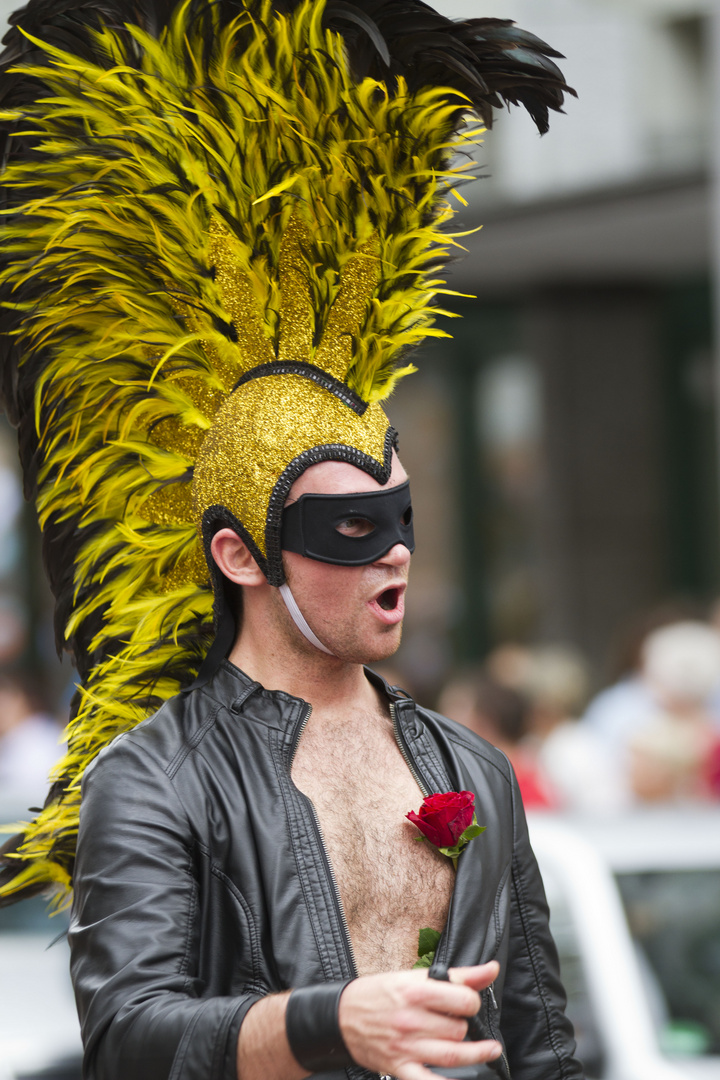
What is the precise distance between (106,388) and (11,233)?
1.01 feet

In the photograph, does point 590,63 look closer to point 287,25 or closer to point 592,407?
point 592,407

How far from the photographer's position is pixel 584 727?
611 cm

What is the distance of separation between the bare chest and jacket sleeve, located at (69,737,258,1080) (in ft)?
0.74

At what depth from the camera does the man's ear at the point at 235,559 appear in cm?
217

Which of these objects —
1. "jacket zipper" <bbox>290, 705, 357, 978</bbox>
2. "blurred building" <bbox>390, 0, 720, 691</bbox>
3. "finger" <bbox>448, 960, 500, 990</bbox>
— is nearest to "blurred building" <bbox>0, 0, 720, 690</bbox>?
"blurred building" <bbox>390, 0, 720, 691</bbox>

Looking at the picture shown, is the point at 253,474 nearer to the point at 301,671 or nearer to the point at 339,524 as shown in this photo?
the point at 339,524

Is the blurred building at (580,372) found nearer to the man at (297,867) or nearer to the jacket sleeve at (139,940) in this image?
the man at (297,867)

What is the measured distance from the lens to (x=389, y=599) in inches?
83.9

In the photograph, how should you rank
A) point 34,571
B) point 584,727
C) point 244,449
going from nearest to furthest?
point 244,449
point 584,727
point 34,571

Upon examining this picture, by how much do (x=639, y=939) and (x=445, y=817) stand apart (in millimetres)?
2115

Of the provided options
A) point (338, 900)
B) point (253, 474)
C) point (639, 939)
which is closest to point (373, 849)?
point (338, 900)

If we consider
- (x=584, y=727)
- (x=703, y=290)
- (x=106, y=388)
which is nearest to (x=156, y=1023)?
(x=106, y=388)

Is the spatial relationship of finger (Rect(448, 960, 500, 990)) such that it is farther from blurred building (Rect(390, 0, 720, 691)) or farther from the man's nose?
blurred building (Rect(390, 0, 720, 691))

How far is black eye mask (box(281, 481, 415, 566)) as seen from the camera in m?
2.09
